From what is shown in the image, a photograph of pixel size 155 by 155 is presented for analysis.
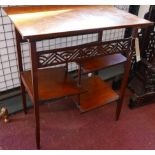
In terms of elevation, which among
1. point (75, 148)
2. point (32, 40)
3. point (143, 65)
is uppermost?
point (32, 40)

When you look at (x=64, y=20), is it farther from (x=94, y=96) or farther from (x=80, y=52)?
(x=94, y=96)

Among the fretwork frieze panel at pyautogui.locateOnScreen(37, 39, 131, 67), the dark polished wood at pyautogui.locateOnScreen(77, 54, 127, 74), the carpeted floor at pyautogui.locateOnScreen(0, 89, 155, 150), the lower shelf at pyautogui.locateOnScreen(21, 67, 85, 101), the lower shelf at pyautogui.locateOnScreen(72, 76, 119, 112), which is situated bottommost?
the carpeted floor at pyautogui.locateOnScreen(0, 89, 155, 150)

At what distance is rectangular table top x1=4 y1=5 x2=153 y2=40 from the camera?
3.09 ft

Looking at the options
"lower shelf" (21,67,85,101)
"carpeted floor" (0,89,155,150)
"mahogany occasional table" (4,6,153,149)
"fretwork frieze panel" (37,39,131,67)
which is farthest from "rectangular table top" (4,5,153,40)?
"carpeted floor" (0,89,155,150)

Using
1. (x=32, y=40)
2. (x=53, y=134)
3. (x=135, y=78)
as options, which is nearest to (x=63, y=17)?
(x=32, y=40)

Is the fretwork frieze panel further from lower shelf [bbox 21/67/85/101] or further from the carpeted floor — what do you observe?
the carpeted floor

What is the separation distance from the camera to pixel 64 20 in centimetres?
108

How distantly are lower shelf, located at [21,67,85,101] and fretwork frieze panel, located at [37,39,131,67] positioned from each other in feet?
0.68

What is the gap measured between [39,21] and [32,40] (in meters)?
0.18

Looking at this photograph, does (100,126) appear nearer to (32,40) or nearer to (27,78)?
(27,78)

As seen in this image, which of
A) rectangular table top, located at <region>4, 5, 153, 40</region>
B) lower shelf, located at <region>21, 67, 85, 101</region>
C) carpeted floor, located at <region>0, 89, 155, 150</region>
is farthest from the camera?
carpeted floor, located at <region>0, 89, 155, 150</region>

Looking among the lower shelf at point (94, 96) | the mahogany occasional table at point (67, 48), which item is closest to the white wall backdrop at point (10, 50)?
the mahogany occasional table at point (67, 48)

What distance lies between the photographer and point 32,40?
0.89 m

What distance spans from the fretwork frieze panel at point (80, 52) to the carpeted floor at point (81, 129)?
0.56 m
